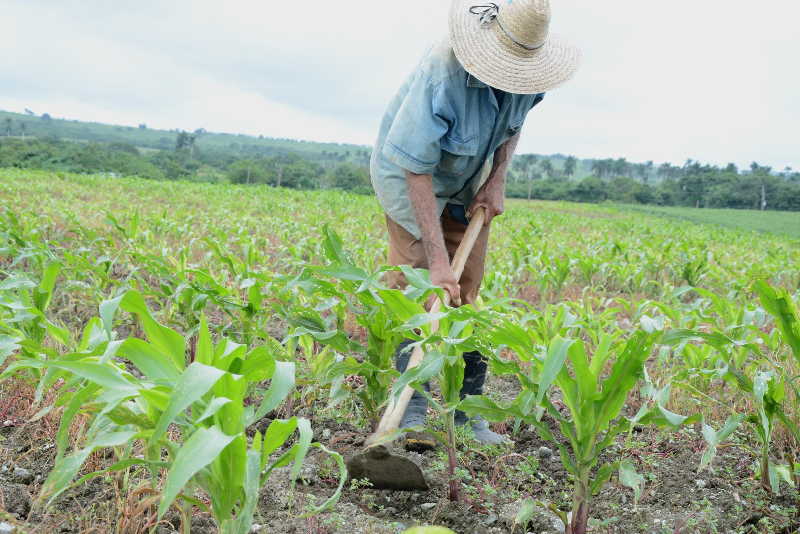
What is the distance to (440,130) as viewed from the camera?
2.12m

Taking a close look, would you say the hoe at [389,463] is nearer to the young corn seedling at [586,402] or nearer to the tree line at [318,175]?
the young corn seedling at [586,402]

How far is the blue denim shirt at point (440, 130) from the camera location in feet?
7.02

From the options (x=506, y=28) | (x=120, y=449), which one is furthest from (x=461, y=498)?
(x=506, y=28)

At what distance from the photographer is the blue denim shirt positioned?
2139 millimetres

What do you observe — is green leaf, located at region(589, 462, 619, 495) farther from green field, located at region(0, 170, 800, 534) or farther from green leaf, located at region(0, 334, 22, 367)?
green leaf, located at region(0, 334, 22, 367)

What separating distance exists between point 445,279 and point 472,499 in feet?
2.51

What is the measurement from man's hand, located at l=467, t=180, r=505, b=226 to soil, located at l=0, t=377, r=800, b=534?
928mm

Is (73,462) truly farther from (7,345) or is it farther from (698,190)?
(698,190)

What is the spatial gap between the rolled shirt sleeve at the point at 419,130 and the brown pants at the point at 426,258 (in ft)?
1.28

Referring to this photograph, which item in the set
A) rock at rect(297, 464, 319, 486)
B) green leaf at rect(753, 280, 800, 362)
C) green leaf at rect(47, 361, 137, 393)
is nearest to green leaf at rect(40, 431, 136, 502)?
green leaf at rect(47, 361, 137, 393)

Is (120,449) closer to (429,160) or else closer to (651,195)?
(429,160)

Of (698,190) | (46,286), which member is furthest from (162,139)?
(46,286)

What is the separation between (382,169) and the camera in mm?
2428

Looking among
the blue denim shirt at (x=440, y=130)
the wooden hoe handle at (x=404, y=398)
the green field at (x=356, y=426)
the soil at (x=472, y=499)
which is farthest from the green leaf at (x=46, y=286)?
the wooden hoe handle at (x=404, y=398)
